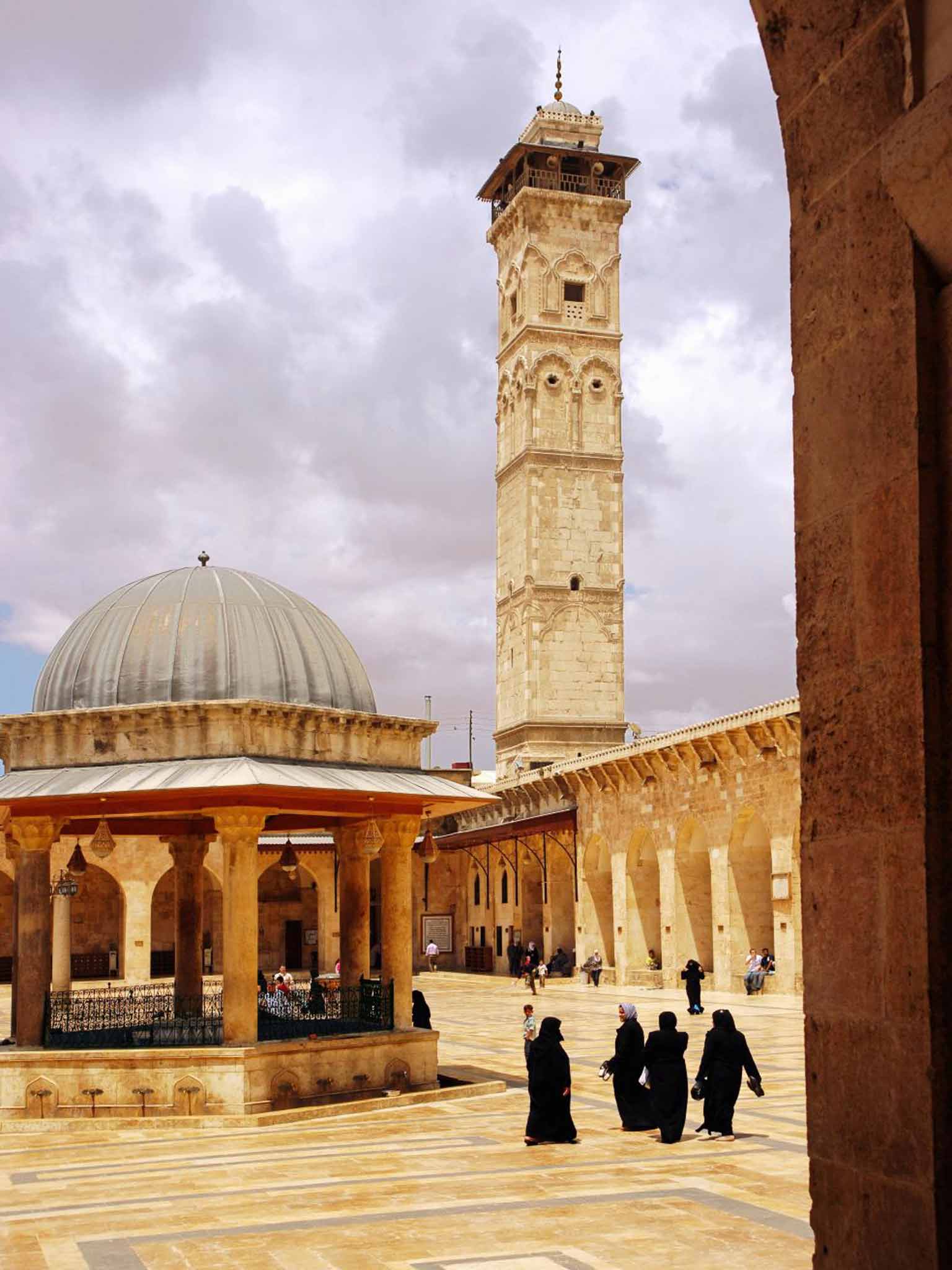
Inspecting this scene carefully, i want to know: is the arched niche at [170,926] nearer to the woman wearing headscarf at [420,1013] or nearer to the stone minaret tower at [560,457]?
the stone minaret tower at [560,457]

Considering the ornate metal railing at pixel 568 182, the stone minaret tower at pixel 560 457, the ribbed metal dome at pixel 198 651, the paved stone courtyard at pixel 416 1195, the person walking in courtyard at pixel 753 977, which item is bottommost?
the person walking in courtyard at pixel 753 977

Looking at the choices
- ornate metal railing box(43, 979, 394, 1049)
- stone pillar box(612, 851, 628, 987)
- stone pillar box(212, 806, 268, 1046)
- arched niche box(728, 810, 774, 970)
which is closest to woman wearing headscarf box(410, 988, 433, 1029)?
ornate metal railing box(43, 979, 394, 1049)

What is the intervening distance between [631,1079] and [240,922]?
3140 mm

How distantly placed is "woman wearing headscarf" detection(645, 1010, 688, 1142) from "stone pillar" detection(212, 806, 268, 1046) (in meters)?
3.03

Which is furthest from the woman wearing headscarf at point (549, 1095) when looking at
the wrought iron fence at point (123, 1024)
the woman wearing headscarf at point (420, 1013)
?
the woman wearing headscarf at point (420, 1013)

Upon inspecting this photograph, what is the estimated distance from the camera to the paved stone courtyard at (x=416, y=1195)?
638 cm

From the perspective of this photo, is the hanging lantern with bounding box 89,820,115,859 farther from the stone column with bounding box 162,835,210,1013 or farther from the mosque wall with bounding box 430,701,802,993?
the mosque wall with bounding box 430,701,802,993

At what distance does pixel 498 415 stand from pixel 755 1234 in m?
38.5

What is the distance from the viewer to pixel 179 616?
12219mm

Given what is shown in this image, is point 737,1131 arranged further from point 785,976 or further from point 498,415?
point 498,415

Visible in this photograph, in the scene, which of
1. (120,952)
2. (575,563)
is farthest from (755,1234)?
(575,563)

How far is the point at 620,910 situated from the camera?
30250 mm

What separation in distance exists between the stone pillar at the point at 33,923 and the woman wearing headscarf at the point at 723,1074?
5.22 m

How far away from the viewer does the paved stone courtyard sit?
6.38 meters
